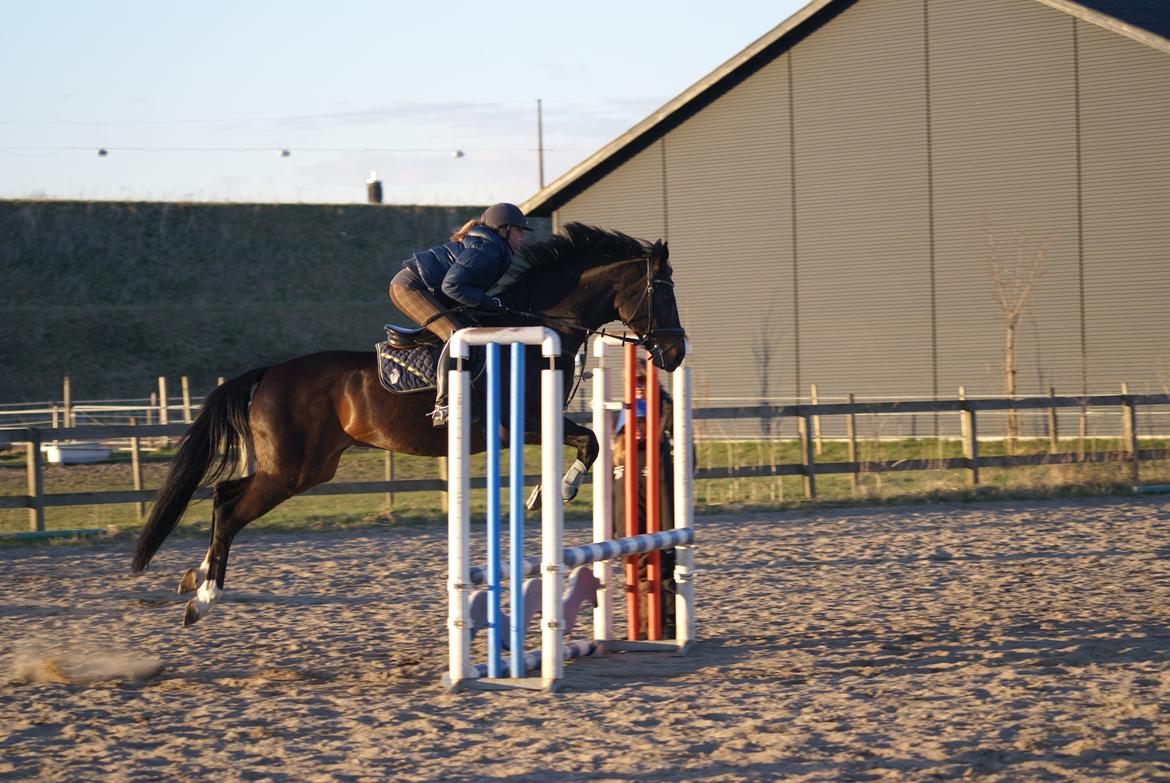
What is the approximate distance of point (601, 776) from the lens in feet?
14.0

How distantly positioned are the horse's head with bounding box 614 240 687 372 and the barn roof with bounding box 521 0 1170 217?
15757 millimetres

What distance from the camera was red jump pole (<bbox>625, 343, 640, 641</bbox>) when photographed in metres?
6.46

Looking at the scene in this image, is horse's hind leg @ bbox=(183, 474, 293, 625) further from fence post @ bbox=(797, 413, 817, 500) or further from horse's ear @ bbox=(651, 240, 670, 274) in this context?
fence post @ bbox=(797, 413, 817, 500)

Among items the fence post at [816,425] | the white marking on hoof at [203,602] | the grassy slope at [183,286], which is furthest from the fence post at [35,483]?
the grassy slope at [183,286]

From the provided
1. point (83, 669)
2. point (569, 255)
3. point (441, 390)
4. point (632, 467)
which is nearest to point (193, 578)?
point (83, 669)

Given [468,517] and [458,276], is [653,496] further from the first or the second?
[458,276]

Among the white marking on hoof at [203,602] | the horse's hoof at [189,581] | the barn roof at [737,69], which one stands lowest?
the white marking on hoof at [203,602]

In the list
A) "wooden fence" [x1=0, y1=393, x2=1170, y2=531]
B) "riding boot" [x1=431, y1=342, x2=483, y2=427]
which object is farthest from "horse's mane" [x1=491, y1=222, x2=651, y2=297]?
"wooden fence" [x1=0, y1=393, x2=1170, y2=531]

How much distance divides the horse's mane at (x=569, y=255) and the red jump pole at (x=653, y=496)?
2.29 ft

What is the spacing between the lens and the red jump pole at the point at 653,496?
21.0 ft

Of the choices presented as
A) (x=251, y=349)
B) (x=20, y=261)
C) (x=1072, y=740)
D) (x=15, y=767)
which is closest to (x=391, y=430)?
(x=15, y=767)

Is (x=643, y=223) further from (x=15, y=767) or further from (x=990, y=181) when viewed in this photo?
(x=15, y=767)

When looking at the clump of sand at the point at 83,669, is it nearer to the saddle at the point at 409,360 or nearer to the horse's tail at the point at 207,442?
the horse's tail at the point at 207,442

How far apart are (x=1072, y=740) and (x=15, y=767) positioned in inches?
149
